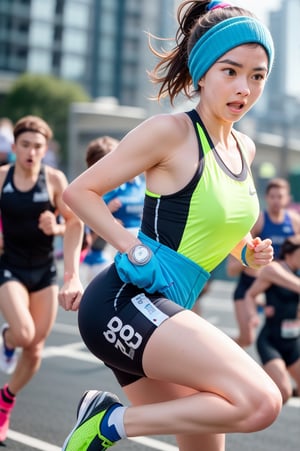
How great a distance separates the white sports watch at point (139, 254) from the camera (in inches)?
103

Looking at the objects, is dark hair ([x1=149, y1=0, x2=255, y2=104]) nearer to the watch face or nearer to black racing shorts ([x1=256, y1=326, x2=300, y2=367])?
the watch face

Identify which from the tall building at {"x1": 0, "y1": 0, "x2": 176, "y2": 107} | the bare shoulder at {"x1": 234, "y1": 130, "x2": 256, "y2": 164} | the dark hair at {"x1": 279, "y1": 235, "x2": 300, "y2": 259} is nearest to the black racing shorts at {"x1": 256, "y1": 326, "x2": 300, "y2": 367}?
the dark hair at {"x1": 279, "y1": 235, "x2": 300, "y2": 259}

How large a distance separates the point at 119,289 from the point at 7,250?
2710 millimetres

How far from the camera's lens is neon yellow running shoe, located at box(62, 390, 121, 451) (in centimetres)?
275

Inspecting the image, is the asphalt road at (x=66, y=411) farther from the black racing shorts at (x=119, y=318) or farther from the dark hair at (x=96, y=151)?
the black racing shorts at (x=119, y=318)

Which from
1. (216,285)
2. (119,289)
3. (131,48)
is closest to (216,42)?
(119,289)

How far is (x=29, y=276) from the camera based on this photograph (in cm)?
517

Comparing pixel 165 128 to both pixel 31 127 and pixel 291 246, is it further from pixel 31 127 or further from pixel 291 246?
pixel 291 246

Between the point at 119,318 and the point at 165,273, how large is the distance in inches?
8.6

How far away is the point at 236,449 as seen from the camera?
4812mm

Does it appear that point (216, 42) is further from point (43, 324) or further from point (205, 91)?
point (43, 324)

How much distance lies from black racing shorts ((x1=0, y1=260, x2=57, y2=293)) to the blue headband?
270 cm

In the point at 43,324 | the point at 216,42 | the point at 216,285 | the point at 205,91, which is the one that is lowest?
the point at 216,285

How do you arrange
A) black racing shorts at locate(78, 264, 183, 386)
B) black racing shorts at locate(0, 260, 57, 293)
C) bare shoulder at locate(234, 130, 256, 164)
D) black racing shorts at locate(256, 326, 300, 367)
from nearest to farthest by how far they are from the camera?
black racing shorts at locate(78, 264, 183, 386)
bare shoulder at locate(234, 130, 256, 164)
black racing shorts at locate(0, 260, 57, 293)
black racing shorts at locate(256, 326, 300, 367)
